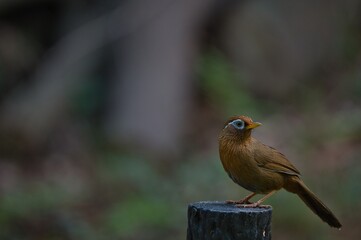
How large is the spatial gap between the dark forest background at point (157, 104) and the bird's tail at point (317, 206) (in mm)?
4261

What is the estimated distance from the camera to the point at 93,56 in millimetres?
14430

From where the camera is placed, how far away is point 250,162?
530 centimetres

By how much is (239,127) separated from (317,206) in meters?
0.80

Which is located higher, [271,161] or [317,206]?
[271,161]

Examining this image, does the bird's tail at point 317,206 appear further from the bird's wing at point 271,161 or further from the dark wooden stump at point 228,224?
the dark wooden stump at point 228,224

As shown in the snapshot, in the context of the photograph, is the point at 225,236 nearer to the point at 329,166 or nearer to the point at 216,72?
the point at 329,166

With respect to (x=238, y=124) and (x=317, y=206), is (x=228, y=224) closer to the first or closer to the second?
(x=238, y=124)

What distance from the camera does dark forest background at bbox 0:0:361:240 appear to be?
35.1 feet

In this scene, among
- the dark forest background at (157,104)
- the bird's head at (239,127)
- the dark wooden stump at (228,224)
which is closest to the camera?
the dark wooden stump at (228,224)

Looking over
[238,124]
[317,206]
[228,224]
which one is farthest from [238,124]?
[228,224]

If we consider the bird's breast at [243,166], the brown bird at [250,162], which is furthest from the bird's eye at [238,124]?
the bird's breast at [243,166]

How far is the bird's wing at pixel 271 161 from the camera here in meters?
5.34

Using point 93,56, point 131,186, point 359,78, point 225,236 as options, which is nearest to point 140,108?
point 93,56

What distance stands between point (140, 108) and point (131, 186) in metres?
2.40
